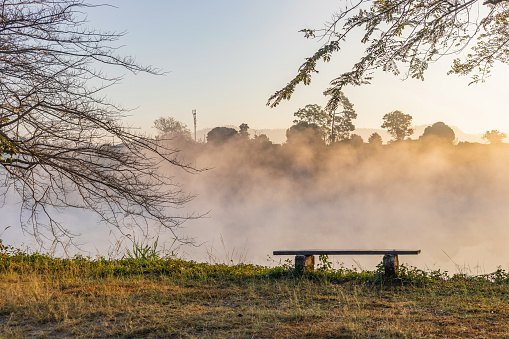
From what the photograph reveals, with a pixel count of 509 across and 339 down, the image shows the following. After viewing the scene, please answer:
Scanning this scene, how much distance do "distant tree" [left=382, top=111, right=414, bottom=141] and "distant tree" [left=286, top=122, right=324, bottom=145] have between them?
988 cm

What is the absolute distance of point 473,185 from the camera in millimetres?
49062

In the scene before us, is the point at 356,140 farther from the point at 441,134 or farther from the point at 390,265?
the point at 390,265

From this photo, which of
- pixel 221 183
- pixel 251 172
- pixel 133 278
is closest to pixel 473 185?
pixel 251 172

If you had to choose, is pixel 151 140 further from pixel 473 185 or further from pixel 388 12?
pixel 473 185

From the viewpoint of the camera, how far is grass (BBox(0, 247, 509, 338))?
209 inches

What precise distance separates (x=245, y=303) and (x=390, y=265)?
3605mm

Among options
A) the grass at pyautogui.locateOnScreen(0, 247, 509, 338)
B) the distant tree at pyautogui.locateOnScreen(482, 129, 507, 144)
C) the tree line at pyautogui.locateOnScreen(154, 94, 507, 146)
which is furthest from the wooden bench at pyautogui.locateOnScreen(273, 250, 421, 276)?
the distant tree at pyautogui.locateOnScreen(482, 129, 507, 144)

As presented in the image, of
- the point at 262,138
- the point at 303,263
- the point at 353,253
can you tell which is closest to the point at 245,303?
the point at 303,263

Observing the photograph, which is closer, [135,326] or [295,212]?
[135,326]

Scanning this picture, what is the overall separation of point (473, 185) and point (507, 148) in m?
6.36

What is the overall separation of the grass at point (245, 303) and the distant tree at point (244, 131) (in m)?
38.8

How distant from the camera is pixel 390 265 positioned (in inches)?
349

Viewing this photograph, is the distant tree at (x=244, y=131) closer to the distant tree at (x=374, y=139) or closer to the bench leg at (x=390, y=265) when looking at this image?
the distant tree at (x=374, y=139)

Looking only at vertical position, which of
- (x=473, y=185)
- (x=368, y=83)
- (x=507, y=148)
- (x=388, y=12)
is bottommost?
(x=368, y=83)
